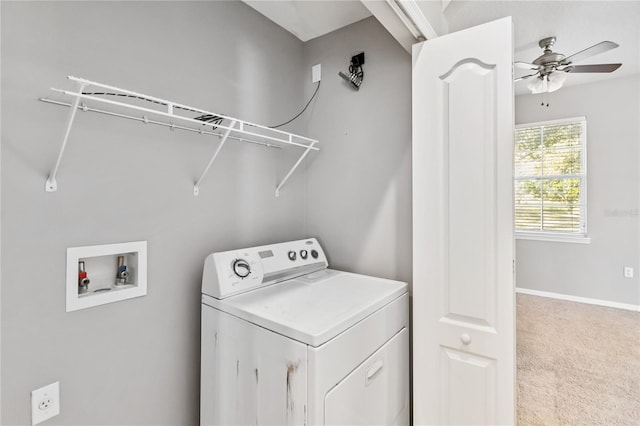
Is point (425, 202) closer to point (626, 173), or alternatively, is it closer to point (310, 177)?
point (310, 177)

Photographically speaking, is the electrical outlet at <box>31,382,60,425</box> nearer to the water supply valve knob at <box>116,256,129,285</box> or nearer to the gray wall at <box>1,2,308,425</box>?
the gray wall at <box>1,2,308,425</box>

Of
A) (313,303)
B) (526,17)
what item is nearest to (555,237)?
(526,17)

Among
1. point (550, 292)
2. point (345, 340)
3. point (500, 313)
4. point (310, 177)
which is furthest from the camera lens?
point (550, 292)

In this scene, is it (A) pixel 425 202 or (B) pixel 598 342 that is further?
(B) pixel 598 342

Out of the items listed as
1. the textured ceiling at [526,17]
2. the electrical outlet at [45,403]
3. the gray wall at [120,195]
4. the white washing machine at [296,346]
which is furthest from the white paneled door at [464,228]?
the electrical outlet at [45,403]

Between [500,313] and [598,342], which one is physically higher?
[500,313]

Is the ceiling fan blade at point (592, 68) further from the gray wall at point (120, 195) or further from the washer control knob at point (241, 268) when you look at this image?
the washer control knob at point (241, 268)

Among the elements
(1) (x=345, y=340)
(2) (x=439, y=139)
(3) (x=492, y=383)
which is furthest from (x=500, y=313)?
(2) (x=439, y=139)

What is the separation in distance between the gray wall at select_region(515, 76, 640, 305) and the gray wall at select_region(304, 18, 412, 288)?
346cm

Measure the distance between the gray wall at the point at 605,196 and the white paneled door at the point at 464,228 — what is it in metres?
3.57

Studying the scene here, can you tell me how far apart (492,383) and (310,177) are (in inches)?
58.0

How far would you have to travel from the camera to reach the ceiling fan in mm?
2145

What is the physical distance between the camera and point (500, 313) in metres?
1.27

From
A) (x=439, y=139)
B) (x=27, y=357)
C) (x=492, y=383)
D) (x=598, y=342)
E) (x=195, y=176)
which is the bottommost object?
(x=598, y=342)
